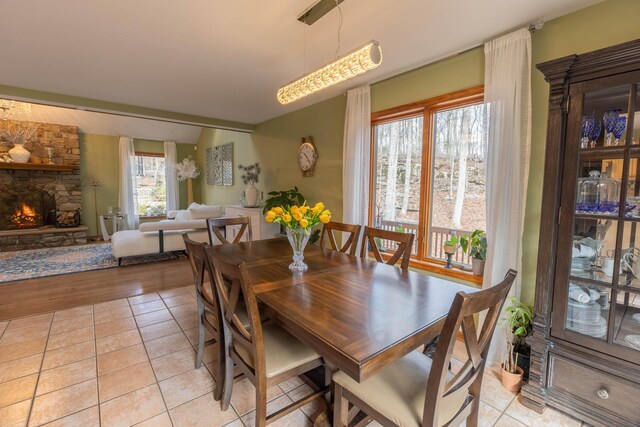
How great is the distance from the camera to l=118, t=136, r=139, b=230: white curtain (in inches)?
287

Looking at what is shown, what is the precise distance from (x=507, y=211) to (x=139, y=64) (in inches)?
142

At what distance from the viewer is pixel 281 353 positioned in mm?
1548

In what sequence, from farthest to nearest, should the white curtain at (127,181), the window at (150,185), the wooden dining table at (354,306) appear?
the window at (150,185)
the white curtain at (127,181)
the wooden dining table at (354,306)

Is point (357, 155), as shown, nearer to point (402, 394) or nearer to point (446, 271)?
point (446, 271)

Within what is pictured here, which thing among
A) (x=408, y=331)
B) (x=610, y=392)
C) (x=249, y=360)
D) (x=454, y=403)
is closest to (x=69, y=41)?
(x=249, y=360)

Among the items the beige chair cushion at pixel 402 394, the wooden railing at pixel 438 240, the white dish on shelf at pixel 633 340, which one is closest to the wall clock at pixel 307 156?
the wooden railing at pixel 438 240

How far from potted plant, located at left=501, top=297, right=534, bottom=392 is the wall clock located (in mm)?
2936

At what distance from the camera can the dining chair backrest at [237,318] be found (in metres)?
1.29

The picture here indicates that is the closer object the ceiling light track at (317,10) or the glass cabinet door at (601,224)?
→ the glass cabinet door at (601,224)

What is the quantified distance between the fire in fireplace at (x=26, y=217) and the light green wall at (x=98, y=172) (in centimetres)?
82

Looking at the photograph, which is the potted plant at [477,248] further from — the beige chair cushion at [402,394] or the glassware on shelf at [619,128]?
the beige chair cushion at [402,394]

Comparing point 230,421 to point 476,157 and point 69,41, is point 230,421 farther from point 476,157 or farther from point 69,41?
point 69,41

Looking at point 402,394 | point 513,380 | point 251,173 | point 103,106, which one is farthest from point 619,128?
point 103,106

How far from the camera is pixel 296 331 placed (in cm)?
125
